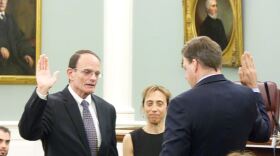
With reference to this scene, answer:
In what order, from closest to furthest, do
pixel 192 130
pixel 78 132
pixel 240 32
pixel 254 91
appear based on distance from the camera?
pixel 192 130 < pixel 254 91 < pixel 78 132 < pixel 240 32

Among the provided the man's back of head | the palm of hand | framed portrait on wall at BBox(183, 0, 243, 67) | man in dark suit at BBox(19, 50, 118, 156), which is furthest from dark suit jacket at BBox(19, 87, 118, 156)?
framed portrait on wall at BBox(183, 0, 243, 67)

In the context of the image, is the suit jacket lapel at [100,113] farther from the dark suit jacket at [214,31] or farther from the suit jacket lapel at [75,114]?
the dark suit jacket at [214,31]

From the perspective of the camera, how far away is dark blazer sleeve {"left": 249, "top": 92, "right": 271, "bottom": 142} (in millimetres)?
4141

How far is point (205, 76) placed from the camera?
3953mm

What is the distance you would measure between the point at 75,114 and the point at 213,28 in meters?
5.48

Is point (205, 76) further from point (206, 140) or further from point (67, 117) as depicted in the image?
point (67, 117)

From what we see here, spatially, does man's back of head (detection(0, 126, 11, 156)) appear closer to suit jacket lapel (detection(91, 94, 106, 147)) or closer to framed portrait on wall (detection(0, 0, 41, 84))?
suit jacket lapel (detection(91, 94, 106, 147))

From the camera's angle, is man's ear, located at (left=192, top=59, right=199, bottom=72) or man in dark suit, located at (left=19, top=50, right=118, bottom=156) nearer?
man's ear, located at (left=192, top=59, right=199, bottom=72)

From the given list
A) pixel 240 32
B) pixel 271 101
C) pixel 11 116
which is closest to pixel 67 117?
pixel 271 101

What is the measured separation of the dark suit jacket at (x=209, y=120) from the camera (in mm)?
3832

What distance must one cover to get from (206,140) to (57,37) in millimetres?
5682

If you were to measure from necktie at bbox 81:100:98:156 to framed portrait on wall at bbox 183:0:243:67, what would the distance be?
513 cm

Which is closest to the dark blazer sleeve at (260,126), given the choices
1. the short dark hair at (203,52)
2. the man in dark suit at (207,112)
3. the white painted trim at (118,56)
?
the man in dark suit at (207,112)

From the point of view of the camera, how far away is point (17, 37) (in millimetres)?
9148
